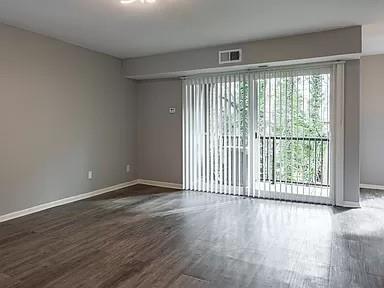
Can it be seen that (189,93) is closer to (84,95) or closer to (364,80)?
(84,95)

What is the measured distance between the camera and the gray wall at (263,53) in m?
4.12

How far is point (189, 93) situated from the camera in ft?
18.9

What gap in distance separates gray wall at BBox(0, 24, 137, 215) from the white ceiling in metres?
0.36

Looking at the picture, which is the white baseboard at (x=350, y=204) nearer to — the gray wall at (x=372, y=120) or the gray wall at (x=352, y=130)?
the gray wall at (x=352, y=130)

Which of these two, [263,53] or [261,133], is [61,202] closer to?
[261,133]

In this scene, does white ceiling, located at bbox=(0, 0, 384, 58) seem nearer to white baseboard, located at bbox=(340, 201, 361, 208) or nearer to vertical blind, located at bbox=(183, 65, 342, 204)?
vertical blind, located at bbox=(183, 65, 342, 204)

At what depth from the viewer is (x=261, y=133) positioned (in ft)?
16.8

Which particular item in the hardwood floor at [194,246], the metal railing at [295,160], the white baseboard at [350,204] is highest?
the metal railing at [295,160]

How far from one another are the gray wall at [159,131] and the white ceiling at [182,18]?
1443 millimetres

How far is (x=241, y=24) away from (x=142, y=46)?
176cm

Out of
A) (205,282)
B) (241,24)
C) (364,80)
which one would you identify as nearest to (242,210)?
(205,282)

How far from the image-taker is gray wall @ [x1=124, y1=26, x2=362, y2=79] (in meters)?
4.12

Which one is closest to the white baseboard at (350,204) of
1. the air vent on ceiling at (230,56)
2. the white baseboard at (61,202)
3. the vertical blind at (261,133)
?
the vertical blind at (261,133)

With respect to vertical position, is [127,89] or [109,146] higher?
[127,89]
